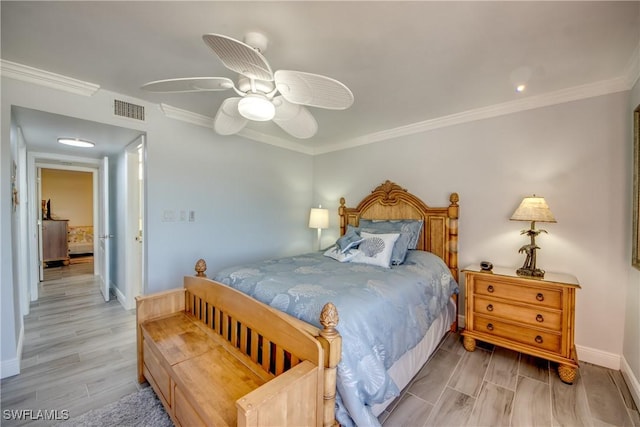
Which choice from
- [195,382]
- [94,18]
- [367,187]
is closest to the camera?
[195,382]

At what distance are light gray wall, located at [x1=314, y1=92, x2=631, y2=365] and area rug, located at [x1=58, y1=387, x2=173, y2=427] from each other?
3021mm

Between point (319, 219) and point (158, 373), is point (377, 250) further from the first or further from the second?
point (158, 373)

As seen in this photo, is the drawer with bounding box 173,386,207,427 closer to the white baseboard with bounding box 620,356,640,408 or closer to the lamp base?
the lamp base

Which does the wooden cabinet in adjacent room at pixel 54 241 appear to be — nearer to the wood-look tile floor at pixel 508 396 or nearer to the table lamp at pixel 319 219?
the table lamp at pixel 319 219

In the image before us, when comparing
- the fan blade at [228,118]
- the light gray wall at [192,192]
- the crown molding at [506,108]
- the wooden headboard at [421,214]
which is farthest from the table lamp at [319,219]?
the fan blade at [228,118]

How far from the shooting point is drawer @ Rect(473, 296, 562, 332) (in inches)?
82.7

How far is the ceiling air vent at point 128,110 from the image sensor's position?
258 cm

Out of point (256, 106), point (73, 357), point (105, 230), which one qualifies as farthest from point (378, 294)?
point (105, 230)

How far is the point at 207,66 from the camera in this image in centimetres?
207

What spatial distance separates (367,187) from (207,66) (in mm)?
2468

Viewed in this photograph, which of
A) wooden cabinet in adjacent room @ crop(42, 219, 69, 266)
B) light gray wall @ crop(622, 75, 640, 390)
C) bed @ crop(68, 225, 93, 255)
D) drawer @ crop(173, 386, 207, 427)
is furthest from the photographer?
bed @ crop(68, 225, 93, 255)

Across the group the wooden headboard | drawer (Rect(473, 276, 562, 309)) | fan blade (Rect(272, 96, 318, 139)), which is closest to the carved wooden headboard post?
the wooden headboard

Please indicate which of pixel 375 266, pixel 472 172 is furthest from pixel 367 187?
pixel 375 266

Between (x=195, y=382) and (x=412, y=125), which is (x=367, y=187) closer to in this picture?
(x=412, y=125)
